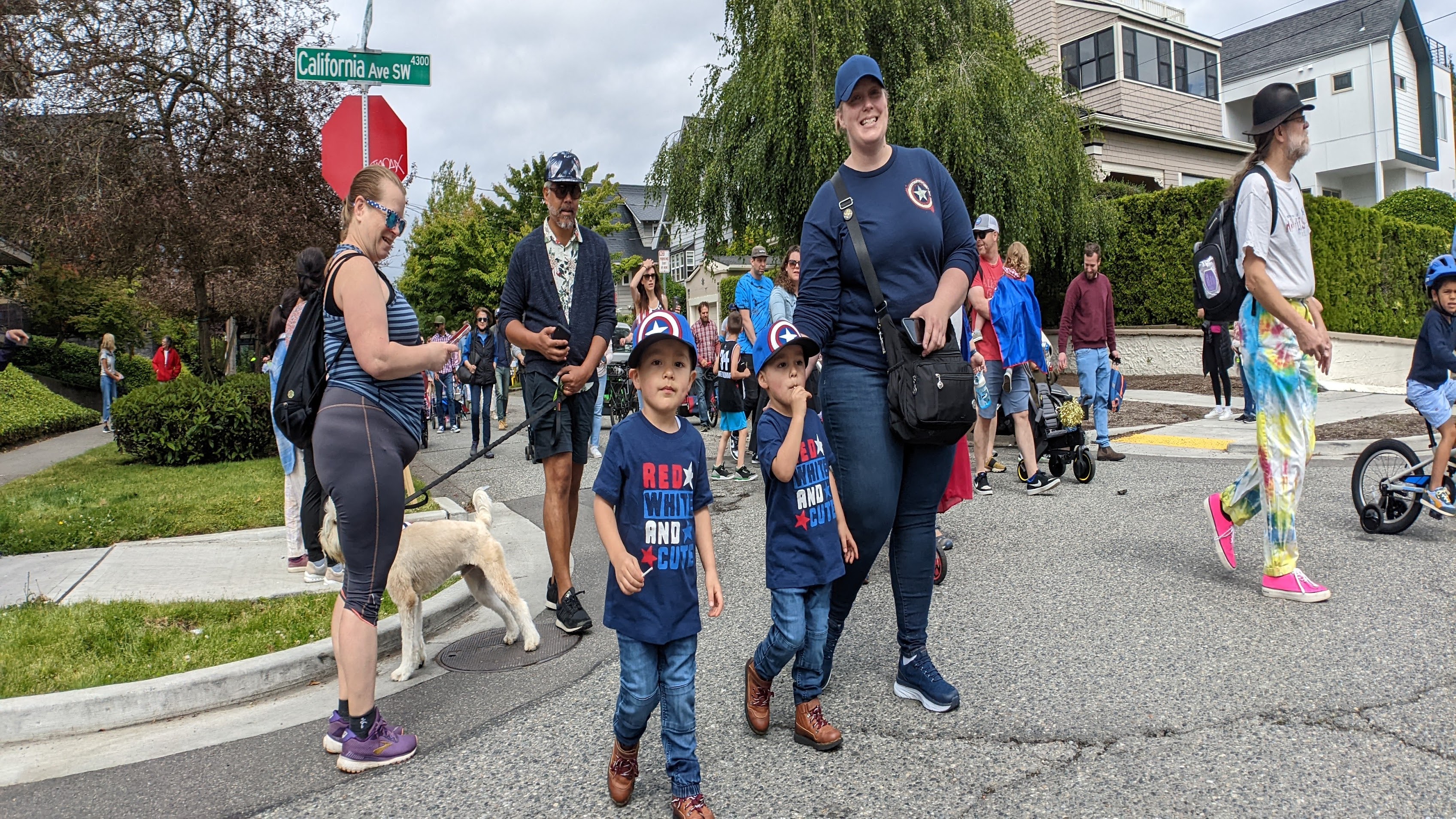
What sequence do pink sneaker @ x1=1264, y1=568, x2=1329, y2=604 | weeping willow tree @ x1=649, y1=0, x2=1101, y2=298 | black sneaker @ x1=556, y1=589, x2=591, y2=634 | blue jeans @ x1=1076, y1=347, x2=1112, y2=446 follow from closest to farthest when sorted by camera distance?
pink sneaker @ x1=1264, y1=568, x2=1329, y2=604 < black sneaker @ x1=556, y1=589, x2=591, y2=634 < blue jeans @ x1=1076, y1=347, x2=1112, y2=446 < weeping willow tree @ x1=649, y1=0, x2=1101, y2=298

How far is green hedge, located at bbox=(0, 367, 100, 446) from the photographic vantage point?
15.8m

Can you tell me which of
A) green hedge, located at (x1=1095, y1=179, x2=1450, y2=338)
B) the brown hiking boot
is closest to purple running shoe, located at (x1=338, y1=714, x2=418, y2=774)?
the brown hiking boot

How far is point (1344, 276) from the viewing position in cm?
1792

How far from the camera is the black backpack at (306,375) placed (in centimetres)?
335

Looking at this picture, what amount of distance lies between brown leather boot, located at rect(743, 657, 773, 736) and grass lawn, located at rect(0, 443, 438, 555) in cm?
528

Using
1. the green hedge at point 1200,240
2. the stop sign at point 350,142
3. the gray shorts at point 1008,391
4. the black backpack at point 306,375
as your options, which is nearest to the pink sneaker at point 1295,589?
the gray shorts at point 1008,391

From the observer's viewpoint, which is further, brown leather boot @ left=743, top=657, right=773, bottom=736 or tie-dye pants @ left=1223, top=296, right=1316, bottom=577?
tie-dye pants @ left=1223, top=296, right=1316, bottom=577

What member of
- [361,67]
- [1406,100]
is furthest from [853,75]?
[1406,100]

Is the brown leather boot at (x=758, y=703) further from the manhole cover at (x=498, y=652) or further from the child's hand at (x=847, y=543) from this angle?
the manhole cover at (x=498, y=652)

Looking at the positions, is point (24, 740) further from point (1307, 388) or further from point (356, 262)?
point (1307, 388)

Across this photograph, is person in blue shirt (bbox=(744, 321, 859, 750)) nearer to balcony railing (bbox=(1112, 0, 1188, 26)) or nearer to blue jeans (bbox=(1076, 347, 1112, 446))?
blue jeans (bbox=(1076, 347, 1112, 446))

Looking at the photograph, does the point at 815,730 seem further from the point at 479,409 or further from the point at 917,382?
the point at 479,409

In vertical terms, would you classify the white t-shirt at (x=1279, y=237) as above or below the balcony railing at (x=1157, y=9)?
below

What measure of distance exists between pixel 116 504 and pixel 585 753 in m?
6.83
